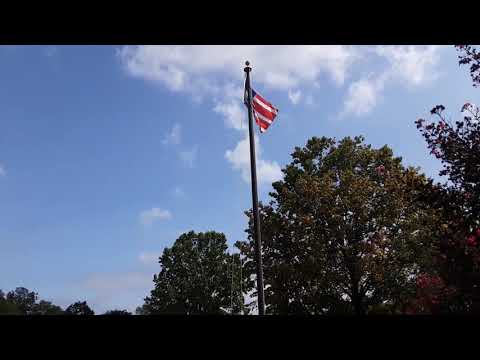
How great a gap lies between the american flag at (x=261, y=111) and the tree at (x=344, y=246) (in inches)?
342

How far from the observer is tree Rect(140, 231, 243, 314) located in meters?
51.8

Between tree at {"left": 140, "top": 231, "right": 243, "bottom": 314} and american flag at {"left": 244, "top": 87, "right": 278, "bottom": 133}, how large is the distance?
3799cm

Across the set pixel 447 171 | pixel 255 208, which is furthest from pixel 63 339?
pixel 255 208

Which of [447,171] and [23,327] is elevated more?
[447,171]

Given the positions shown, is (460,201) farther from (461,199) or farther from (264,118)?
(264,118)

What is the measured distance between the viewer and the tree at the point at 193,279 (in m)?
51.8

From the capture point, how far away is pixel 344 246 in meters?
23.5

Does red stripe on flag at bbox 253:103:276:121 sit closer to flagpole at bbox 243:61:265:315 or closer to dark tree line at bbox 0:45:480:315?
flagpole at bbox 243:61:265:315

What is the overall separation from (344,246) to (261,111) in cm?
1047

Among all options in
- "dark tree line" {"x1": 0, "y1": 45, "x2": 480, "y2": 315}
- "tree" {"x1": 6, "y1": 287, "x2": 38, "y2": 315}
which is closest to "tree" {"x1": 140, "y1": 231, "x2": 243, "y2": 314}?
"dark tree line" {"x1": 0, "y1": 45, "x2": 480, "y2": 315}
